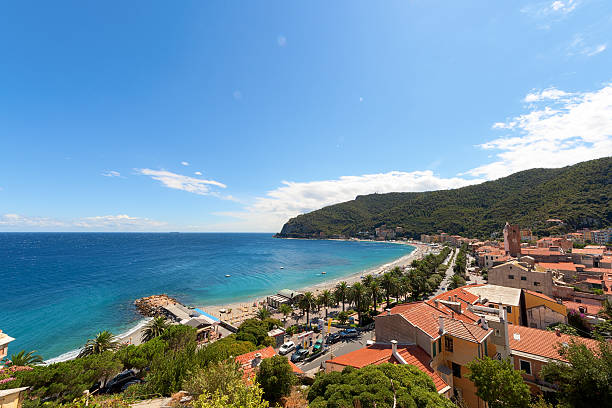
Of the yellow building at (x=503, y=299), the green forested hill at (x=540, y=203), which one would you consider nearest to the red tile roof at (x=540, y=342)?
the yellow building at (x=503, y=299)

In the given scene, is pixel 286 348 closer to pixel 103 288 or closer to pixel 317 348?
pixel 317 348

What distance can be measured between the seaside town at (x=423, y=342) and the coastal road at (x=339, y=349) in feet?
0.44

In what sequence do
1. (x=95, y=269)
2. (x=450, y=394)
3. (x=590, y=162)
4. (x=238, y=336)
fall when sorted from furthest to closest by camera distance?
(x=590, y=162)
(x=95, y=269)
(x=238, y=336)
(x=450, y=394)

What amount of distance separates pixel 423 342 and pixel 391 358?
118 inches

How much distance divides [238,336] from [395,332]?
59.6ft

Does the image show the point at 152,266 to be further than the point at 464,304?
Yes

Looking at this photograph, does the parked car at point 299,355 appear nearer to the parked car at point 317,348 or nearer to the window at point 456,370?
the parked car at point 317,348

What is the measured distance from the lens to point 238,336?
27.0m

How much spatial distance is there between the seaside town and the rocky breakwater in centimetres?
35

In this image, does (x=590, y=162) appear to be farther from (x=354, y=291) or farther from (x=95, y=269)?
(x=95, y=269)

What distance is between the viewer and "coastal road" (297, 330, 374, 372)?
25.3 meters

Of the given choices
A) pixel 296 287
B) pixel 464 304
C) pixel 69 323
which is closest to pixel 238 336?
pixel 464 304

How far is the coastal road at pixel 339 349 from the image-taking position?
25291 mm

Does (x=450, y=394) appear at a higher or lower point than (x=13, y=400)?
lower
